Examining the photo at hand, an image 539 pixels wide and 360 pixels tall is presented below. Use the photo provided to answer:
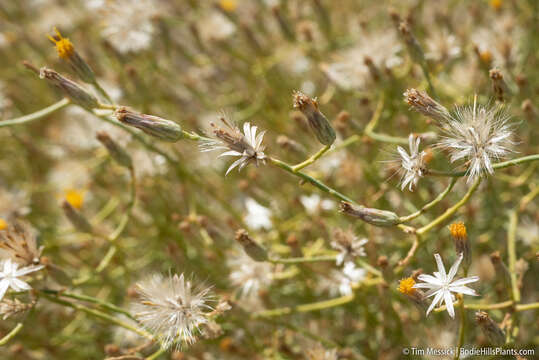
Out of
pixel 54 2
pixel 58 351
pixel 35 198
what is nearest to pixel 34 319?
pixel 58 351

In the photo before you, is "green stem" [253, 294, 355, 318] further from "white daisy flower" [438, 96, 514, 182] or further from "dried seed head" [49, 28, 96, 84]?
"dried seed head" [49, 28, 96, 84]

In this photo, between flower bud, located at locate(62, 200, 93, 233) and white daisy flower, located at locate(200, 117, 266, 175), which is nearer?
white daisy flower, located at locate(200, 117, 266, 175)

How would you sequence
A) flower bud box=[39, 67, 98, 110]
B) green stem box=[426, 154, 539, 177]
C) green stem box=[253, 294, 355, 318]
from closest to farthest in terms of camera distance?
green stem box=[426, 154, 539, 177] < flower bud box=[39, 67, 98, 110] < green stem box=[253, 294, 355, 318]

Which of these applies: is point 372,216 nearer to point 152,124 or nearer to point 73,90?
point 152,124

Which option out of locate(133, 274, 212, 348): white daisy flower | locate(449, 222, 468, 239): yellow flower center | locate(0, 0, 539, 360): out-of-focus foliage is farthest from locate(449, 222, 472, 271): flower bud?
locate(133, 274, 212, 348): white daisy flower

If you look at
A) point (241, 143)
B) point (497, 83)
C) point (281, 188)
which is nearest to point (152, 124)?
point (241, 143)

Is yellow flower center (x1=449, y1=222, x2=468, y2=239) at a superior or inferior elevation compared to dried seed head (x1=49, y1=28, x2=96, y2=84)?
inferior
